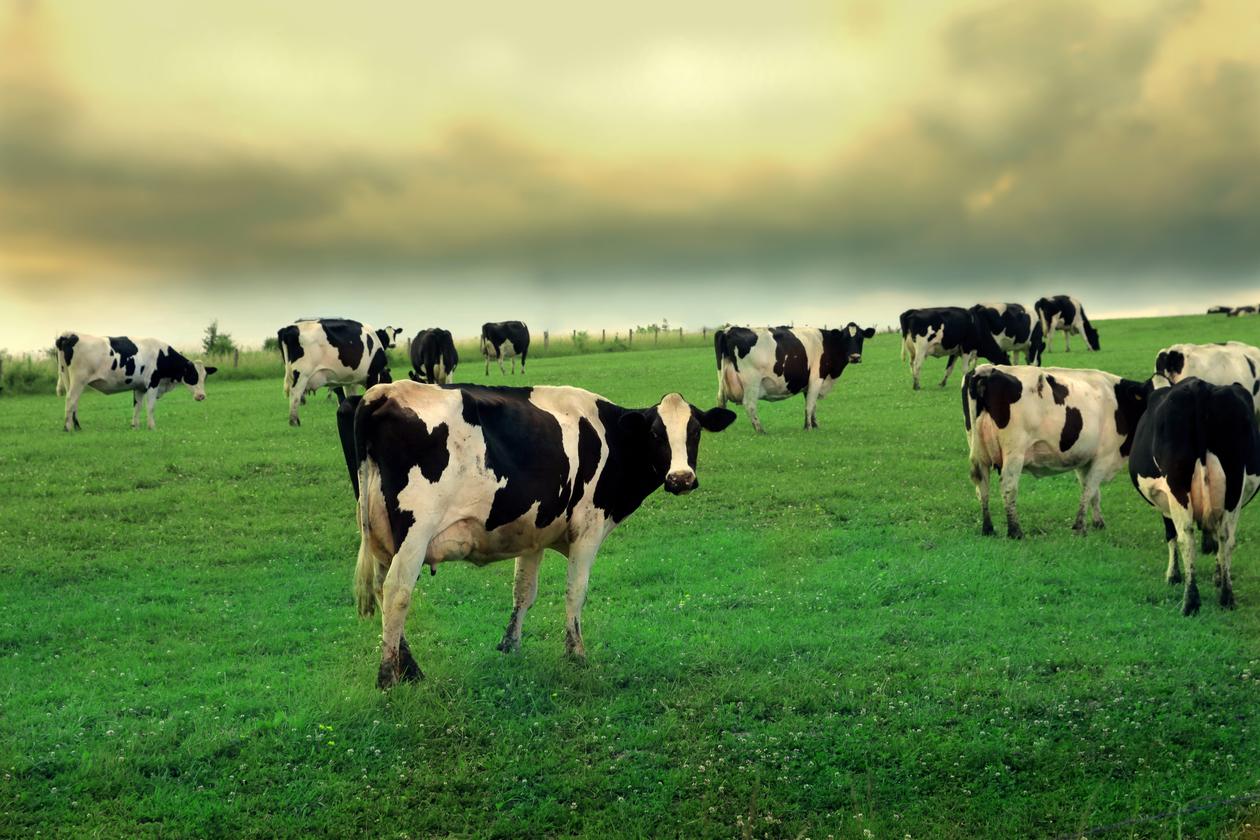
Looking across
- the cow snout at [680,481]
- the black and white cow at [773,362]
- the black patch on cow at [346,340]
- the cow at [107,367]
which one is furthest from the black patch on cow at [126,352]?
the cow snout at [680,481]

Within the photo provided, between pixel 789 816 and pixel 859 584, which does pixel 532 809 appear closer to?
pixel 789 816

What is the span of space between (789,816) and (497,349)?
48.4 meters

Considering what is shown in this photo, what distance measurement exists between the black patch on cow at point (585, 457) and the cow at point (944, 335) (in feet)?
95.8

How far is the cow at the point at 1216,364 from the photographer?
23266mm

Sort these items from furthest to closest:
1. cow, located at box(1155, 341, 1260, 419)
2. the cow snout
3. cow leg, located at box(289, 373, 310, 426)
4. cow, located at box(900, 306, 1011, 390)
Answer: cow, located at box(900, 306, 1011, 390), cow leg, located at box(289, 373, 310, 426), cow, located at box(1155, 341, 1260, 419), the cow snout

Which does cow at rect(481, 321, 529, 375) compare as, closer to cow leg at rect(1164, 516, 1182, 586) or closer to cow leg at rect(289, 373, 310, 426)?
cow leg at rect(289, 373, 310, 426)

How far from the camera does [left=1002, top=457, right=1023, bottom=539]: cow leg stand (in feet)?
56.9

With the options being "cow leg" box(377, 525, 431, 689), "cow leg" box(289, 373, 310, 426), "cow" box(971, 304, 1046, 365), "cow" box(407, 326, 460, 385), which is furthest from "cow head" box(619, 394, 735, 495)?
"cow" box(971, 304, 1046, 365)

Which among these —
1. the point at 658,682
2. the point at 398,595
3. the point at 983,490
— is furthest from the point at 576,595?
the point at 983,490

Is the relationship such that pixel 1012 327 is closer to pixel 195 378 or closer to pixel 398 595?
pixel 195 378

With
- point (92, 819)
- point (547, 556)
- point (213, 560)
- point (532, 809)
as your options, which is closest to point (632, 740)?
point (532, 809)

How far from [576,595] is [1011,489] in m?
9.19

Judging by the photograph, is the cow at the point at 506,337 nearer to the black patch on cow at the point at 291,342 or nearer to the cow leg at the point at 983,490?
the black patch on cow at the point at 291,342

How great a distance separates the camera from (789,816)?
8383 mm
